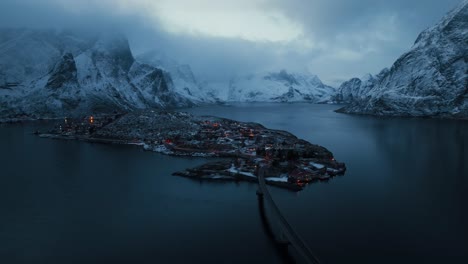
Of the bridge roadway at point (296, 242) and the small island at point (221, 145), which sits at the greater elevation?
the small island at point (221, 145)

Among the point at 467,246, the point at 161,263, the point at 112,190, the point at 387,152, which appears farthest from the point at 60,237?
the point at 387,152

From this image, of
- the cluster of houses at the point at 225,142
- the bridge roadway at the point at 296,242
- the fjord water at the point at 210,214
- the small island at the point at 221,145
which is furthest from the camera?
the cluster of houses at the point at 225,142

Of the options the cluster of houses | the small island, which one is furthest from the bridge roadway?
the cluster of houses

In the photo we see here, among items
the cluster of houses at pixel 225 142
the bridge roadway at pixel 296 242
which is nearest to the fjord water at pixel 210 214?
the bridge roadway at pixel 296 242

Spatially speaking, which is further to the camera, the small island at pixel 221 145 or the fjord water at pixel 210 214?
the small island at pixel 221 145

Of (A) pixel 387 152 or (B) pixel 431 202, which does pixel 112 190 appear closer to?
(B) pixel 431 202

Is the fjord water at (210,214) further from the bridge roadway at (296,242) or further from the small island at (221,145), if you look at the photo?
the small island at (221,145)
